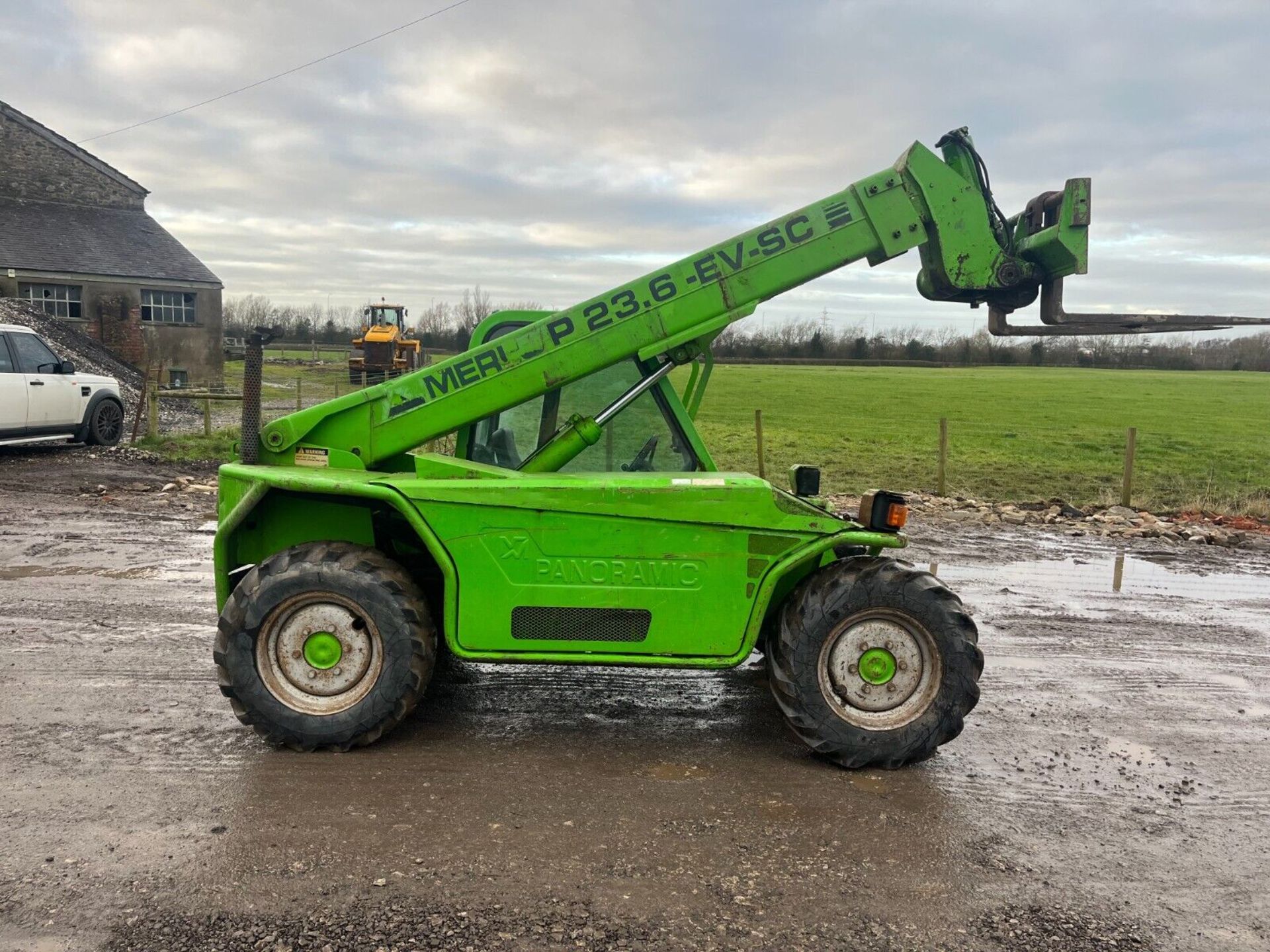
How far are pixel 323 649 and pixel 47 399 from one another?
43.0ft

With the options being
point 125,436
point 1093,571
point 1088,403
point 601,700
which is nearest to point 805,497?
point 601,700

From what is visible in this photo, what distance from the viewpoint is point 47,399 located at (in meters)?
14.8

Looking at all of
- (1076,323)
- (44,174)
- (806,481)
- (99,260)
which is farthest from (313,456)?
(44,174)

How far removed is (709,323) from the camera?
477cm

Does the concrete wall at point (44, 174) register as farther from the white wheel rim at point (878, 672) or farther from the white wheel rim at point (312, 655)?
the white wheel rim at point (878, 672)

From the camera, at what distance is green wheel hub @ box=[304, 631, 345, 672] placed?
443cm

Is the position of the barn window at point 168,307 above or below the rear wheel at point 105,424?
above

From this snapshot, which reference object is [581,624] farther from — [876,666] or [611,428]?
[876,666]

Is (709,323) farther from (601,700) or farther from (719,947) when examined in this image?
(719,947)

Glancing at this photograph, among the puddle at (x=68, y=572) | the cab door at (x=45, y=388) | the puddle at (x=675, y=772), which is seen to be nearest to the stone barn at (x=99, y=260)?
the cab door at (x=45, y=388)

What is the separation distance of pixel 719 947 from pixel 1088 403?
A: 43.1m

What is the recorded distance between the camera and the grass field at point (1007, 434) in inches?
656

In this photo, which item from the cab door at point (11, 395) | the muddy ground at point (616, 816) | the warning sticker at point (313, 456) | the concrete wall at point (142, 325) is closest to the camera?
the muddy ground at point (616, 816)

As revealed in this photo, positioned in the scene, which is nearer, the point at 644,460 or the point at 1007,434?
the point at 644,460
